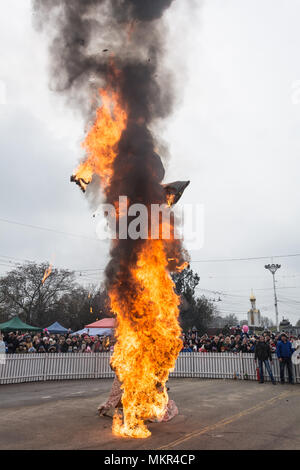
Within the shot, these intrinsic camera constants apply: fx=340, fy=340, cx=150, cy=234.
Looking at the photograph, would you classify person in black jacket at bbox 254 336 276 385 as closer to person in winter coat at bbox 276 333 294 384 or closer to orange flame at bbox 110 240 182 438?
person in winter coat at bbox 276 333 294 384

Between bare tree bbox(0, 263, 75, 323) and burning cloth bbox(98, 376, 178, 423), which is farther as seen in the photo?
bare tree bbox(0, 263, 75, 323)

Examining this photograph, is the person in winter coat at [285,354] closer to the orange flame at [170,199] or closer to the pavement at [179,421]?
the pavement at [179,421]

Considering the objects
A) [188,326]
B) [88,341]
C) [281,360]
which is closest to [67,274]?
[188,326]

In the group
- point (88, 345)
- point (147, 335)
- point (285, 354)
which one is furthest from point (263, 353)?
point (88, 345)

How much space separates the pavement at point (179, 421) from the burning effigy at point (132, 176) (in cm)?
78

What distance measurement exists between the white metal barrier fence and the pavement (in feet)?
6.59

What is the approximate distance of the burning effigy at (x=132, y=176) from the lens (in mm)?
7777

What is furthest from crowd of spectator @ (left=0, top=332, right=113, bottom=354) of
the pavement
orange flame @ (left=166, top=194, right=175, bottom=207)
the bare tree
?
the bare tree

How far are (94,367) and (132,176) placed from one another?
1219 cm

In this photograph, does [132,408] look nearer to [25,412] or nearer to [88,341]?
[25,412]

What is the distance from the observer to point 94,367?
56.1 feet

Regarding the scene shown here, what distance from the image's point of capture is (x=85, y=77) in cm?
892

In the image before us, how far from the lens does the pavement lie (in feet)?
20.3

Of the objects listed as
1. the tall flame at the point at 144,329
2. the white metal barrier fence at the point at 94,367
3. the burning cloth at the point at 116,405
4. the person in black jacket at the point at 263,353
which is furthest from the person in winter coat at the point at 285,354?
the tall flame at the point at 144,329
